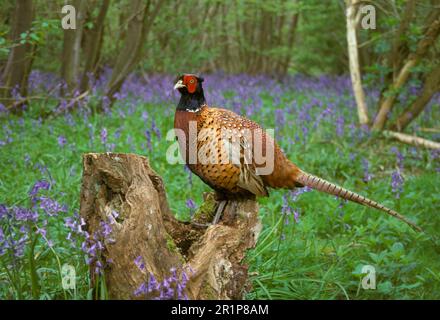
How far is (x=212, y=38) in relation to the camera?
17688mm

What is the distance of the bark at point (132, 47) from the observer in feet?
28.4

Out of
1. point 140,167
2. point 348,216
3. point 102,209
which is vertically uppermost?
point 140,167

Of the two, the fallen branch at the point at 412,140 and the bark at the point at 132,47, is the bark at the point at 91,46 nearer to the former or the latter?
the bark at the point at 132,47

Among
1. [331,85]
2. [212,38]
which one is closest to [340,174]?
[331,85]

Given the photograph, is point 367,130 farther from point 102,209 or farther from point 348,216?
point 102,209

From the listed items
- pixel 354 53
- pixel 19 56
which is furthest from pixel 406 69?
pixel 19 56

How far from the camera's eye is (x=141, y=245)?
8.77 ft

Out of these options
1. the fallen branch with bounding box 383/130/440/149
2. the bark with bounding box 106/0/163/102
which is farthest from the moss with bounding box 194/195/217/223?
the bark with bounding box 106/0/163/102

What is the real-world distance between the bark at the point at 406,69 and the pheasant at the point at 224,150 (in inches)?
179

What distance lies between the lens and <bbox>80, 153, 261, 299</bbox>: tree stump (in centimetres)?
257

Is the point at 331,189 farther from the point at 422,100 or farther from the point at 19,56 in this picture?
the point at 19,56

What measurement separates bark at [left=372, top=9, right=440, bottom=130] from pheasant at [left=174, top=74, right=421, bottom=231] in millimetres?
4548

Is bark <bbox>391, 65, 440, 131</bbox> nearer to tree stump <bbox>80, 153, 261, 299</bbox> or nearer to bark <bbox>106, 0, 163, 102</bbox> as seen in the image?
bark <bbox>106, 0, 163, 102</bbox>
